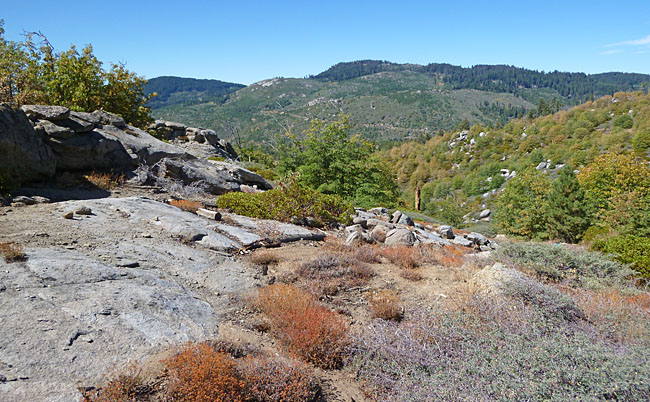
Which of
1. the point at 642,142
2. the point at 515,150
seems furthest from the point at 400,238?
the point at 515,150

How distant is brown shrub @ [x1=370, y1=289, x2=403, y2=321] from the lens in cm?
520

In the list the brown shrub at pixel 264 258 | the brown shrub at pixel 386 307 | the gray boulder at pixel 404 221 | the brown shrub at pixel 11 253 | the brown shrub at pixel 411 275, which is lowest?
the gray boulder at pixel 404 221

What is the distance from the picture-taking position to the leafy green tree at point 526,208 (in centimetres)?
2702

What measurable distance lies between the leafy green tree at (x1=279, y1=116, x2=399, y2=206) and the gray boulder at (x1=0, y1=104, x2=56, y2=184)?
10.3m

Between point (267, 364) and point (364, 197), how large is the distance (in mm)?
14657

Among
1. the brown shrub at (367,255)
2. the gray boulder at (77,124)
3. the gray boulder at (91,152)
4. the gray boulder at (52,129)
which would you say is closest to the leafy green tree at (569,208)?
the brown shrub at (367,255)

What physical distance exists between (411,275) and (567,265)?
12.8ft

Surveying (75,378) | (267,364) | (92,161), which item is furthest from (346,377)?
(92,161)

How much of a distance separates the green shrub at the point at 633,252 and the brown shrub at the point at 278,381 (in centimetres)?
985

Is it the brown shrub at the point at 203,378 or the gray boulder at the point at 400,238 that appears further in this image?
the gray boulder at the point at 400,238

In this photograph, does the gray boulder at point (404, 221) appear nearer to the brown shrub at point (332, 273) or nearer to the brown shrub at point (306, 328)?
the brown shrub at point (332, 273)

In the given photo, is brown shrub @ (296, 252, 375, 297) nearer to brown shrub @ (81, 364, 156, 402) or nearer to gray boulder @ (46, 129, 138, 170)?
brown shrub @ (81, 364, 156, 402)

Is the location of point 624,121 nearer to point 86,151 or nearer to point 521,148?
point 521,148

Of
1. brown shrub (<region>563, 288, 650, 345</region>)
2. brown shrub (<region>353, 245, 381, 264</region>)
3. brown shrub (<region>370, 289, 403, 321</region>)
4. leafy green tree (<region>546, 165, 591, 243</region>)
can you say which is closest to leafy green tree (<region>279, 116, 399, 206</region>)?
brown shrub (<region>353, 245, 381, 264</region>)
